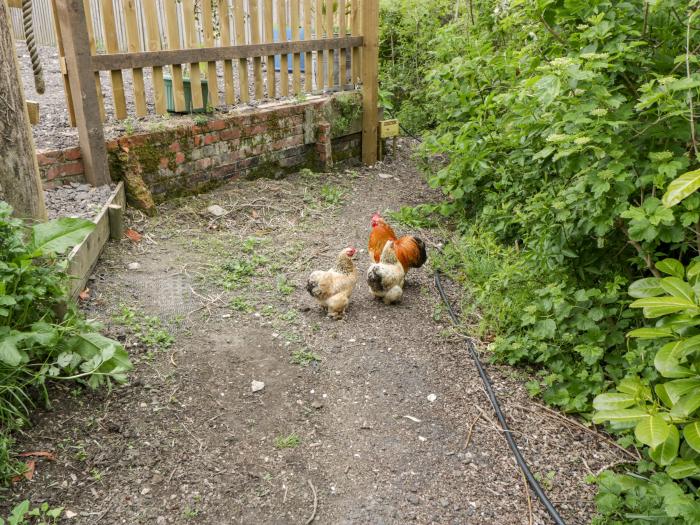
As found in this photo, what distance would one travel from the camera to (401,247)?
4.32m

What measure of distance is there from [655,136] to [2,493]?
317 cm

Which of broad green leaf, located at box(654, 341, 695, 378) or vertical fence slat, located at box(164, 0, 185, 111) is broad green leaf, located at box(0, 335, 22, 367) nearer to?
broad green leaf, located at box(654, 341, 695, 378)

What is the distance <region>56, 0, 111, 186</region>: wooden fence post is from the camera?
4340 millimetres

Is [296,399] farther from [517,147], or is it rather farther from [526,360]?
[517,147]

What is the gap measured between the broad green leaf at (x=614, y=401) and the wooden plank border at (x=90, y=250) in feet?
8.82

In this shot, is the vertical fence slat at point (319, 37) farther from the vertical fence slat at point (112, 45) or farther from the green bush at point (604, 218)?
the green bush at point (604, 218)

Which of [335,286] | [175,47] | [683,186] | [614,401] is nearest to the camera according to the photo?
[683,186]

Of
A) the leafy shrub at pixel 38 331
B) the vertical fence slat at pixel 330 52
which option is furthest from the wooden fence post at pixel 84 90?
the vertical fence slat at pixel 330 52

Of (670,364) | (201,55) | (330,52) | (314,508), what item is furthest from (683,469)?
(330,52)

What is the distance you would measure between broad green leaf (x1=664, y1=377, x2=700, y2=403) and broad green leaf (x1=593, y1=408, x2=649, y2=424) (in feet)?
0.39

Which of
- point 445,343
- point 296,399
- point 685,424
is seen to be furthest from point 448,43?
point 685,424

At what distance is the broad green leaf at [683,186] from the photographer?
1930 mm

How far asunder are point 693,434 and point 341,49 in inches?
224

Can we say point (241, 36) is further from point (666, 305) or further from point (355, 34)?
point (666, 305)
